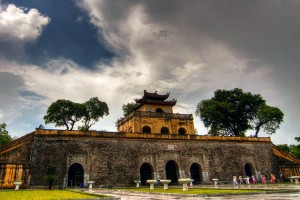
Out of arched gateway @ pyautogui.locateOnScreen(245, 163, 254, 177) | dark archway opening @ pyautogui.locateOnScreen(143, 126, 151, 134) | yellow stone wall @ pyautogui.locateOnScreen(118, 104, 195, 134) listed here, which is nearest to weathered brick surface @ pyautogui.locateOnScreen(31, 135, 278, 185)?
arched gateway @ pyautogui.locateOnScreen(245, 163, 254, 177)

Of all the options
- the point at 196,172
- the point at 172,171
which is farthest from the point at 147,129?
the point at 196,172

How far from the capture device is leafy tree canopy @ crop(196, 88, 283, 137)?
120ft

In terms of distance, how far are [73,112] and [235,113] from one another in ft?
85.2

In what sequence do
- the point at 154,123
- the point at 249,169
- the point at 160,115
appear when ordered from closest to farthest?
the point at 249,169, the point at 154,123, the point at 160,115

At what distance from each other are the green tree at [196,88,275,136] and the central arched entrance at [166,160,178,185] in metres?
13.2

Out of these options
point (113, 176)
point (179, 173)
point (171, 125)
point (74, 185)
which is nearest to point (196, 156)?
point (179, 173)

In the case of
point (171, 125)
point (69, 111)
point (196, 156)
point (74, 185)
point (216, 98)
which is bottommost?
point (74, 185)

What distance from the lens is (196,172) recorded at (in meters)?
27.7

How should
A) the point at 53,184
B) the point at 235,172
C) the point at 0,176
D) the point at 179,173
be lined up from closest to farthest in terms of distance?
the point at 0,176 → the point at 53,184 → the point at 179,173 → the point at 235,172

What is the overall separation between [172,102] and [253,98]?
44.4ft

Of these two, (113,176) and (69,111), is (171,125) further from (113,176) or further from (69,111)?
(69,111)

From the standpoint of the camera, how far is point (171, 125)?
33812 millimetres

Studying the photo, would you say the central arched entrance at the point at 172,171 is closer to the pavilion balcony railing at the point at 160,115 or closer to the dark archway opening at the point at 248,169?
the pavilion balcony railing at the point at 160,115

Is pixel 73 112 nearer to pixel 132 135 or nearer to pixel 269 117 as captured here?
pixel 132 135
